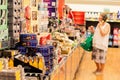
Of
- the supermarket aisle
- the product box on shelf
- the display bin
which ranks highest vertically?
the product box on shelf

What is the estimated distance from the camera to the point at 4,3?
10.1ft

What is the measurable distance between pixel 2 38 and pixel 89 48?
4715 mm

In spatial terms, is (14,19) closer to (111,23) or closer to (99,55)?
(99,55)

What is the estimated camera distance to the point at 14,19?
3379 millimetres

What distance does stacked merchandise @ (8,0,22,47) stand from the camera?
3320 millimetres

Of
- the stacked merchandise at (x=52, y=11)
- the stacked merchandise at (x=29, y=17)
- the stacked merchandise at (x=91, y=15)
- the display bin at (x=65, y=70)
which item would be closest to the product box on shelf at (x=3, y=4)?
the stacked merchandise at (x=29, y=17)

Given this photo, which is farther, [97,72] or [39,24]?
[97,72]

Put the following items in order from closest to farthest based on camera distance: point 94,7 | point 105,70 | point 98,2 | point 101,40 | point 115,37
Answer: point 101,40 → point 105,70 → point 115,37 → point 98,2 → point 94,7

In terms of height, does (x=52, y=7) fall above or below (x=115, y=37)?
above

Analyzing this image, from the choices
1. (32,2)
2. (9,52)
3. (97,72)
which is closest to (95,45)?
(97,72)

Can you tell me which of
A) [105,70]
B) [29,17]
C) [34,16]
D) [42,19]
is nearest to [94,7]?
[105,70]

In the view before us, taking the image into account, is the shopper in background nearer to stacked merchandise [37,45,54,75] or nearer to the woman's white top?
the woman's white top

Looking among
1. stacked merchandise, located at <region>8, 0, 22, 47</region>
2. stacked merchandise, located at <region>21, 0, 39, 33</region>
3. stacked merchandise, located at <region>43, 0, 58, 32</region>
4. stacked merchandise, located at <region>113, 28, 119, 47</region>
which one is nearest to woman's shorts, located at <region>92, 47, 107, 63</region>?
stacked merchandise, located at <region>43, 0, 58, 32</region>

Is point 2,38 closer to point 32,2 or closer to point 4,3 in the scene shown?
point 4,3
